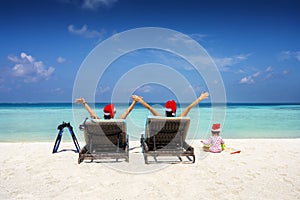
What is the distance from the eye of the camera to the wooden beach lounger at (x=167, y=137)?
6211 mm

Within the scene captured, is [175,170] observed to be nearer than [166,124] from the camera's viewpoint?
Yes

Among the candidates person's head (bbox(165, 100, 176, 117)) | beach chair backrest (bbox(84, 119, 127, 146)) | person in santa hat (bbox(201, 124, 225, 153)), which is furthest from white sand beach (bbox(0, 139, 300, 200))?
person's head (bbox(165, 100, 176, 117))

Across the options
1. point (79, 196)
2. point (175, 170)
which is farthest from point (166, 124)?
point (79, 196)

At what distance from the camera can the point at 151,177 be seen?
16.9 ft

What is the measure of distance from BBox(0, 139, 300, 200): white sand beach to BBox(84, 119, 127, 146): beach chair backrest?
67 centimetres

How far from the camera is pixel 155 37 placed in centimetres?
1105

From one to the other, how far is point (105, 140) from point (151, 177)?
1968mm

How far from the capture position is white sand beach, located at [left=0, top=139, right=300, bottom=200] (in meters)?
4.30

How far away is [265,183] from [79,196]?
10.9ft

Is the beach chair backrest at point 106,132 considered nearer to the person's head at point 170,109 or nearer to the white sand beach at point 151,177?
the white sand beach at point 151,177

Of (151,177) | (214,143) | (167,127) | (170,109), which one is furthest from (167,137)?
(151,177)

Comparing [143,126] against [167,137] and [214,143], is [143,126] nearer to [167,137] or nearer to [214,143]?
[214,143]

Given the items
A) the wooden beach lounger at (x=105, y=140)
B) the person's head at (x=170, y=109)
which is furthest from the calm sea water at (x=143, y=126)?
the person's head at (x=170, y=109)

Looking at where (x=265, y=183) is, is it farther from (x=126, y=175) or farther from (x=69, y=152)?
(x=69, y=152)
